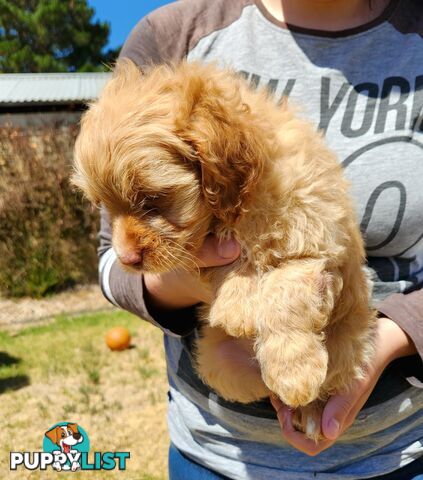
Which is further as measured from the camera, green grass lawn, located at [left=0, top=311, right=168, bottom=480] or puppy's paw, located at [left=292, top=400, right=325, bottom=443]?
green grass lawn, located at [left=0, top=311, right=168, bottom=480]

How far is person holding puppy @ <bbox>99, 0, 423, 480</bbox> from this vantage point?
1.84m

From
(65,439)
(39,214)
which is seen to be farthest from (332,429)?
(39,214)

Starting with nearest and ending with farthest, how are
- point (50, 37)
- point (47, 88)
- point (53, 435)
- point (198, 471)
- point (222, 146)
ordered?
point (222, 146), point (198, 471), point (53, 435), point (47, 88), point (50, 37)

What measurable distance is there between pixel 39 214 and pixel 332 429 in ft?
→ 29.5

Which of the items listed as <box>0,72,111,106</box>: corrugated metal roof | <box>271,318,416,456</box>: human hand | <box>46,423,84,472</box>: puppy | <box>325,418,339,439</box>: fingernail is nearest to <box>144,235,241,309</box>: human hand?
<box>271,318,416,456</box>: human hand

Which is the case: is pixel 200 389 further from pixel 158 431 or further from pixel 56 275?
pixel 56 275

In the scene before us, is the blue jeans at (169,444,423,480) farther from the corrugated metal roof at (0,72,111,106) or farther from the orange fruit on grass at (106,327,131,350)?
the corrugated metal roof at (0,72,111,106)

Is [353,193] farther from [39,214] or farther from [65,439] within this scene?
[39,214]

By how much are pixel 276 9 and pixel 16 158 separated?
8.62 meters

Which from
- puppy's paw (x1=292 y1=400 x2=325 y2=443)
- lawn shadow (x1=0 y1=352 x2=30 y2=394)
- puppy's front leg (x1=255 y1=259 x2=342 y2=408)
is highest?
puppy's front leg (x1=255 y1=259 x2=342 y2=408)

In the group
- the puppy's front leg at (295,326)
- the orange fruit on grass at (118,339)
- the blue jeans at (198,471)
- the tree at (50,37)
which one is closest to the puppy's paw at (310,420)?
the puppy's front leg at (295,326)

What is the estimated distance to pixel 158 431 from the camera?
5559 millimetres

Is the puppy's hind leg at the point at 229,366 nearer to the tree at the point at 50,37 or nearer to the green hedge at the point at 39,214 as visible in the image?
the green hedge at the point at 39,214

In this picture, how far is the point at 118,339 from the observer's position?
24.9 ft
